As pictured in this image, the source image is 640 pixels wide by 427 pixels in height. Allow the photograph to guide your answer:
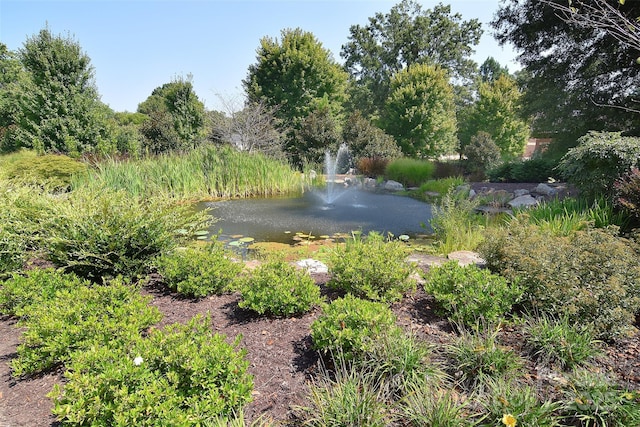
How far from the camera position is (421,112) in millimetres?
18672

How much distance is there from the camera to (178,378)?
1.62 metres

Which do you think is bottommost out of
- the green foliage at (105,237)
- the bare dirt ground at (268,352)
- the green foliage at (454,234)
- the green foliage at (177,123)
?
the bare dirt ground at (268,352)

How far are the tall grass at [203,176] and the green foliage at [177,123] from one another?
509 centimetres

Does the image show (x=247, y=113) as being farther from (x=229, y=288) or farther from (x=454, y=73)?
(x=454, y=73)

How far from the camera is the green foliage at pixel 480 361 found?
1.87 meters

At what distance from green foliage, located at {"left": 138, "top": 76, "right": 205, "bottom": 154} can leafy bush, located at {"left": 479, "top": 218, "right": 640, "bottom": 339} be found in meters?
14.1

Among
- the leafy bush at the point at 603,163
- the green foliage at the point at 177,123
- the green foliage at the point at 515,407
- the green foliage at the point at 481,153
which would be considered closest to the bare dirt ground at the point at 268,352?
the green foliage at the point at 515,407

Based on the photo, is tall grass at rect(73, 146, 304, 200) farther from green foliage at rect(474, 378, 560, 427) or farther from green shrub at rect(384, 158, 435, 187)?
green foliage at rect(474, 378, 560, 427)

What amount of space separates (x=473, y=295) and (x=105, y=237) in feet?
9.41

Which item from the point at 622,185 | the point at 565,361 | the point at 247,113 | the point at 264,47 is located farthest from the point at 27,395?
the point at 264,47

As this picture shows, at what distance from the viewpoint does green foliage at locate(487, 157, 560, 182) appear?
1098 centimetres

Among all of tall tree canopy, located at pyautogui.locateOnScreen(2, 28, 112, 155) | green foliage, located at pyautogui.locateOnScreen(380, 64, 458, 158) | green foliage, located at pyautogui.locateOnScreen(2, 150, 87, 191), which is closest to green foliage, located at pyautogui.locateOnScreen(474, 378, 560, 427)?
green foliage, located at pyautogui.locateOnScreen(2, 150, 87, 191)

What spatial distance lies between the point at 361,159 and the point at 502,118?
38.5ft

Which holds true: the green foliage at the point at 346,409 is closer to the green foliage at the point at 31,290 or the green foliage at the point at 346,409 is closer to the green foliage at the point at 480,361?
the green foliage at the point at 480,361
